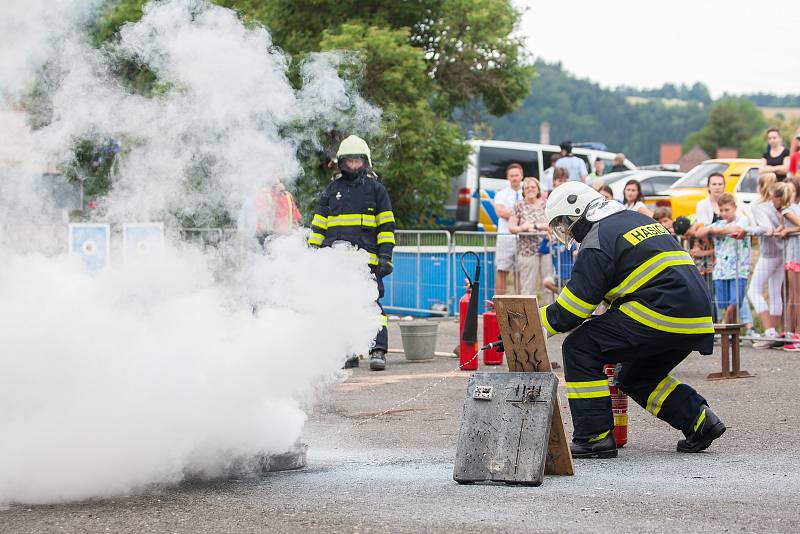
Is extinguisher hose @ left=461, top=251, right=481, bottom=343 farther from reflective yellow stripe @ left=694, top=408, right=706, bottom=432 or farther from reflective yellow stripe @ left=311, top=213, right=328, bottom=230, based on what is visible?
reflective yellow stripe @ left=694, top=408, right=706, bottom=432

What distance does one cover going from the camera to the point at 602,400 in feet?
21.6

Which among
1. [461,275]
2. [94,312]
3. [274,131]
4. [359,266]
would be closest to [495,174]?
[461,275]

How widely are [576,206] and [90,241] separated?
12.2 metres

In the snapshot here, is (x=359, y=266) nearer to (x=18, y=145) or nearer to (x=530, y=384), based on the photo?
(x=530, y=384)

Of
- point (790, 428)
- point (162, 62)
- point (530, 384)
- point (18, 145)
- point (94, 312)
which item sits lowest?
point (790, 428)

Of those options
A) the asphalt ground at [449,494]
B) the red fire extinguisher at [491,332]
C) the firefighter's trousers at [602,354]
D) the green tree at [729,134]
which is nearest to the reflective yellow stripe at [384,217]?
the red fire extinguisher at [491,332]

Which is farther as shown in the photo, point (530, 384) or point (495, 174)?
point (495, 174)

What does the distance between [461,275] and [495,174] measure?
845cm

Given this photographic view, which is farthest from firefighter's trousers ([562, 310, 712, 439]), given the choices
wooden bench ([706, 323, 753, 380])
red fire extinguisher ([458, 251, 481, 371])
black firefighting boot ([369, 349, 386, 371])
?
black firefighting boot ([369, 349, 386, 371])

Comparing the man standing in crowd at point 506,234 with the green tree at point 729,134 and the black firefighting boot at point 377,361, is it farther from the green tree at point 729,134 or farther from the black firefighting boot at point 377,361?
the green tree at point 729,134

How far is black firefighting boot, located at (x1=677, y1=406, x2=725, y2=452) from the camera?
668 cm

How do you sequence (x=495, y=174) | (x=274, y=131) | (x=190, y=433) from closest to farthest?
(x=190, y=433)
(x=274, y=131)
(x=495, y=174)

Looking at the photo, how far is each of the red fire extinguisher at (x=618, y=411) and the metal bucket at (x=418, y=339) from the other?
195 inches

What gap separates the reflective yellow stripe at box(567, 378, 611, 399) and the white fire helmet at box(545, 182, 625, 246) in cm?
95
